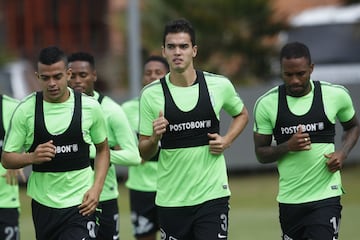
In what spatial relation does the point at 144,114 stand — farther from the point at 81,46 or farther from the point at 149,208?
the point at 81,46

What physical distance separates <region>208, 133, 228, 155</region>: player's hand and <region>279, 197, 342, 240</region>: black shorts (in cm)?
85

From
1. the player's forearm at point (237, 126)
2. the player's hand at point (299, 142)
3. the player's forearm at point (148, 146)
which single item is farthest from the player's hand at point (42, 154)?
the player's hand at point (299, 142)

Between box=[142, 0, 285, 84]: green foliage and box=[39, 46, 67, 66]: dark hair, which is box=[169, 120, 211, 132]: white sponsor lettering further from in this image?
box=[142, 0, 285, 84]: green foliage

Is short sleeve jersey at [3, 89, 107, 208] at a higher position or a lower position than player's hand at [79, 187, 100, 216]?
higher

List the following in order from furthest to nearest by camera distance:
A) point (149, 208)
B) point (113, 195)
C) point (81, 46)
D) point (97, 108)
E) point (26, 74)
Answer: point (81, 46) < point (26, 74) < point (149, 208) < point (113, 195) < point (97, 108)

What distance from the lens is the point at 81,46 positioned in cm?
3045

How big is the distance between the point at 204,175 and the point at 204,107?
0.60 metres

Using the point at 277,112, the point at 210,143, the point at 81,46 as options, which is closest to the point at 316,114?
the point at 277,112

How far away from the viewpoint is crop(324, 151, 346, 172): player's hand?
9562 mm

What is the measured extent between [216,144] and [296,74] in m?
0.98

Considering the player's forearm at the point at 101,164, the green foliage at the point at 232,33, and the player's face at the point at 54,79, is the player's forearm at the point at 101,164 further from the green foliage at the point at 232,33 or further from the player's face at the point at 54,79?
the green foliage at the point at 232,33

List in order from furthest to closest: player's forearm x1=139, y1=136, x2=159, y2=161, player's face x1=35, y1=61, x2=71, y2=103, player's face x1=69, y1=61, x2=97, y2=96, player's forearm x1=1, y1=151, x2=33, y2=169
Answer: player's face x1=69, y1=61, x2=97, y2=96
player's forearm x1=139, y1=136, x2=159, y2=161
player's face x1=35, y1=61, x2=71, y2=103
player's forearm x1=1, y1=151, x2=33, y2=169

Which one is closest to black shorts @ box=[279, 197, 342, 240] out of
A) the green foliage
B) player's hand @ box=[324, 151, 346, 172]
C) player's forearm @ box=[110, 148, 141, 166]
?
player's hand @ box=[324, 151, 346, 172]

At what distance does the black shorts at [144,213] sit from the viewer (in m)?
12.3
